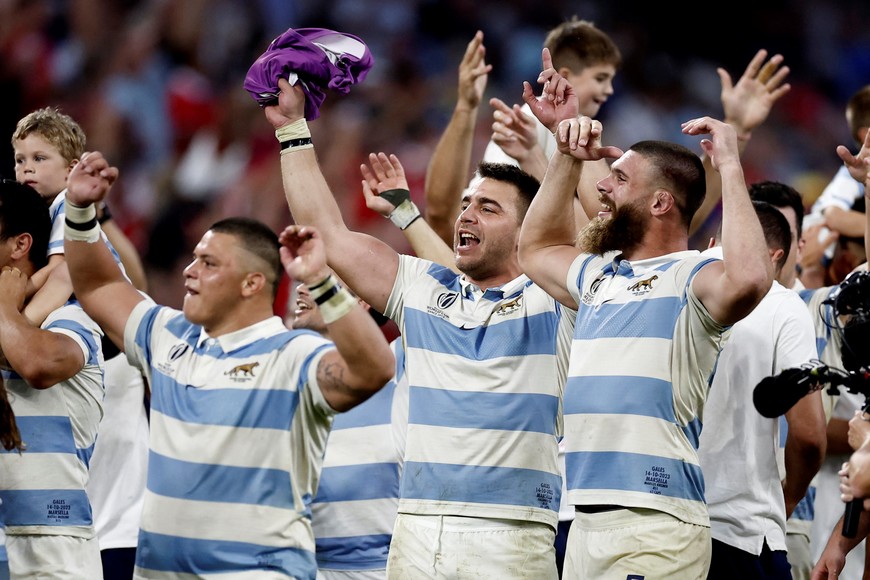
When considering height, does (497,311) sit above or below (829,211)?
below

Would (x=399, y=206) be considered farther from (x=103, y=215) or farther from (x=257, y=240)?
(x=103, y=215)

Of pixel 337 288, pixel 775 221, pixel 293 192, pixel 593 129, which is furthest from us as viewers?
pixel 775 221

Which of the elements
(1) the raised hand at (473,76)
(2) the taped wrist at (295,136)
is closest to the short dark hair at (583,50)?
(1) the raised hand at (473,76)

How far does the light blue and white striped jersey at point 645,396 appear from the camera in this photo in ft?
13.7

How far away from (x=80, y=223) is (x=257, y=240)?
0.64 m

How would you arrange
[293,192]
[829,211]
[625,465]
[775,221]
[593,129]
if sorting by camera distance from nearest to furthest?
[625,465], [593,129], [293,192], [775,221], [829,211]

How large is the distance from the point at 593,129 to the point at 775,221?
1251 mm

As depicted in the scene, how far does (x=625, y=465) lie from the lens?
4.20m

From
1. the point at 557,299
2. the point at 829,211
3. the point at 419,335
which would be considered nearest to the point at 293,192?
the point at 419,335

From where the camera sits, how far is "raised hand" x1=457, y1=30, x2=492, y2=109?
6.43 metres

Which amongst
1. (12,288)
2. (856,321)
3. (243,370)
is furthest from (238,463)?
(856,321)

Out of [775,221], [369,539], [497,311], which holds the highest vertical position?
[775,221]

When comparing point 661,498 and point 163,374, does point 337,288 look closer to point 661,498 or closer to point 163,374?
point 163,374

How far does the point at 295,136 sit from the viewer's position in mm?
5000
